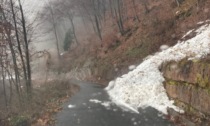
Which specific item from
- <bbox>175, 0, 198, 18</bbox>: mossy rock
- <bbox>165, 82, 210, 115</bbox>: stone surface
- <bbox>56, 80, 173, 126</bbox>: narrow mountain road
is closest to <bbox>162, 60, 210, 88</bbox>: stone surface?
<bbox>165, 82, 210, 115</bbox>: stone surface

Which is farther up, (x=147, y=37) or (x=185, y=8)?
(x=185, y=8)

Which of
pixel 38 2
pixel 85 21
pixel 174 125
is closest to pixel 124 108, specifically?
pixel 174 125

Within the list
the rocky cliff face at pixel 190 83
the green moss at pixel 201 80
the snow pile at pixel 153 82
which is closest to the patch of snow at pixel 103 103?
the snow pile at pixel 153 82

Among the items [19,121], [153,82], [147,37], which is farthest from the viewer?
[147,37]

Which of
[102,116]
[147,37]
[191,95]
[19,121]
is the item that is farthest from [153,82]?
[147,37]

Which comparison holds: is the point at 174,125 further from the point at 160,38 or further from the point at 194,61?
the point at 160,38

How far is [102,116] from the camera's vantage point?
16.1 metres

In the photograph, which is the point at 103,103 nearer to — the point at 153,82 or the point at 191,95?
the point at 153,82

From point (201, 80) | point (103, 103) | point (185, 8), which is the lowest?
point (103, 103)

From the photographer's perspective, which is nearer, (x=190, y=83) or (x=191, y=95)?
(x=191, y=95)

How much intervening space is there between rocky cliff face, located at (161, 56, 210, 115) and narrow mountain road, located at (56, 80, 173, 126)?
132 centimetres

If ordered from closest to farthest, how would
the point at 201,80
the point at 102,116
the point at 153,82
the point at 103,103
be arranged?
the point at 201,80
the point at 102,116
the point at 153,82
the point at 103,103

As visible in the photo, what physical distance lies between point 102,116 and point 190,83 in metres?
4.88

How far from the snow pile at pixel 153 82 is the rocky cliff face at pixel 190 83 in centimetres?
46
